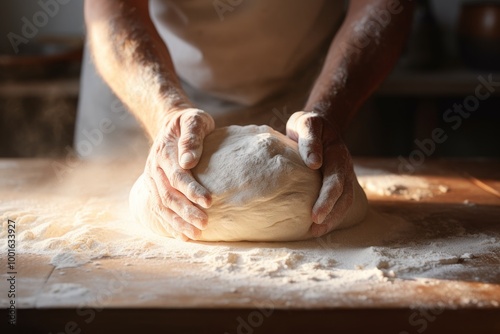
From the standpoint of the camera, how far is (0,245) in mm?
1410

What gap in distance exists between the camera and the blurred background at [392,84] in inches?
129

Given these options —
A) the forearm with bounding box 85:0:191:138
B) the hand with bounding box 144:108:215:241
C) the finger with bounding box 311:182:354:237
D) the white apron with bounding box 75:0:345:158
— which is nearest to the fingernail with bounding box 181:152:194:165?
the hand with bounding box 144:108:215:241

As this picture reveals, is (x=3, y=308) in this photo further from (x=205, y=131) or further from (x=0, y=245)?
(x=205, y=131)

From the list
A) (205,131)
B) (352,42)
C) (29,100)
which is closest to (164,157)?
(205,131)

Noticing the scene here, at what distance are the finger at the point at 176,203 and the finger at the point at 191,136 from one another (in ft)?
0.22

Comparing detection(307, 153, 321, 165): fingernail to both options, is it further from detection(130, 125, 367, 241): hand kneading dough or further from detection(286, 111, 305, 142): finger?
detection(286, 111, 305, 142): finger

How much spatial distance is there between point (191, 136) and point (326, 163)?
0.35 meters

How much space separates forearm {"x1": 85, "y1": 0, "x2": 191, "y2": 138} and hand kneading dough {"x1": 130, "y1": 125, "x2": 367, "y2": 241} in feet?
0.90

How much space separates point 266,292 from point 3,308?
470 millimetres

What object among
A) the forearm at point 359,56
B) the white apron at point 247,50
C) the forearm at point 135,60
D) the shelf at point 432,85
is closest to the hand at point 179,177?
the forearm at point 135,60

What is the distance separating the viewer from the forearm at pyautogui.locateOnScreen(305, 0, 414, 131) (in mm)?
1777

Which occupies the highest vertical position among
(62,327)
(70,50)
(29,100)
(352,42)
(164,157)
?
(352,42)

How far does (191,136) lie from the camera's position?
4.83 feet

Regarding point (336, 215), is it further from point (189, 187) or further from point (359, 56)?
point (359, 56)
